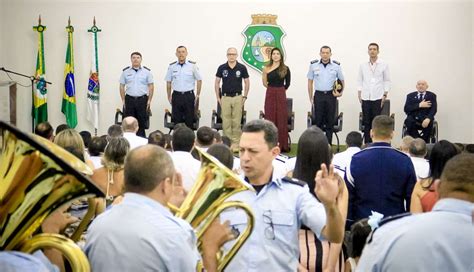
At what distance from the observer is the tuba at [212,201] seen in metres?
2.68

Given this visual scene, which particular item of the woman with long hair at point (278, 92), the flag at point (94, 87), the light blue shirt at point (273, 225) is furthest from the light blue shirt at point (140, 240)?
the flag at point (94, 87)

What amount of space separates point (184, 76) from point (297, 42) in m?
2.31

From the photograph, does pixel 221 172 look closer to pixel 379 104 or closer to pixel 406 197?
pixel 406 197

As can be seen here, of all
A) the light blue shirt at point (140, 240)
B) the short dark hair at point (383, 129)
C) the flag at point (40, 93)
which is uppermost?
the short dark hair at point (383, 129)

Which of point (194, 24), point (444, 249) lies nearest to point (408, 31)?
point (194, 24)

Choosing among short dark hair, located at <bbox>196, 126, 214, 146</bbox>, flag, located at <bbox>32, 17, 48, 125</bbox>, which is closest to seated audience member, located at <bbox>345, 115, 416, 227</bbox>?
short dark hair, located at <bbox>196, 126, 214, 146</bbox>

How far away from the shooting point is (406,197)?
4.38 metres

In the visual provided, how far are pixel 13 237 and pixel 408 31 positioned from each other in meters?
11.5

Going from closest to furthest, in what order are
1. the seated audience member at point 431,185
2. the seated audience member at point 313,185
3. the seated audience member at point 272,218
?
the seated audience member at point 272,218 < the seated audience member at point 313,185 < the seated audience member at point 431,185

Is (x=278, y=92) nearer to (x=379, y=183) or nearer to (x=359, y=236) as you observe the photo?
(x=379, y=183)

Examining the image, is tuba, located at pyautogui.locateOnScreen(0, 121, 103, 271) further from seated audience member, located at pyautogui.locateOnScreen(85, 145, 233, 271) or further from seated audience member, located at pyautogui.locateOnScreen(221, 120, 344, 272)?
seated audience member, located at pyautogui.locateOnScreen(221, 120, 344, 272)

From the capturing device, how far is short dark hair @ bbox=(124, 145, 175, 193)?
2.41 metres

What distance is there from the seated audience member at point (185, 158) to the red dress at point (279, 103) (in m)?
5.83

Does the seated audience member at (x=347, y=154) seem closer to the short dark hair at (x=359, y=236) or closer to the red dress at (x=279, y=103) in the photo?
the short dark hair at (x=359, y=236)
